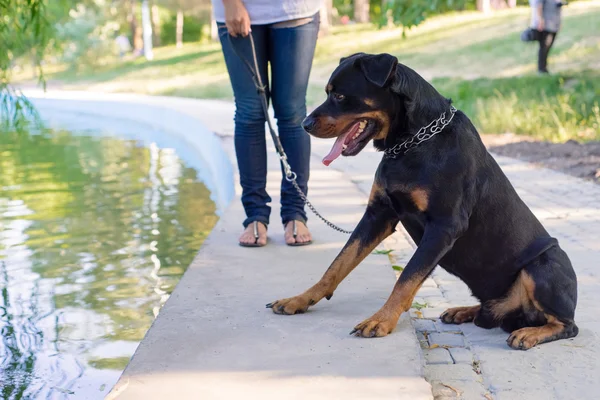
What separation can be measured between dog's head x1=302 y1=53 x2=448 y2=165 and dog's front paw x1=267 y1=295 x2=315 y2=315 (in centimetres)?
67

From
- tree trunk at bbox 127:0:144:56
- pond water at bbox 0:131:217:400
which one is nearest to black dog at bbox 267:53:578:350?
pond water at bbox 0:131:217:400

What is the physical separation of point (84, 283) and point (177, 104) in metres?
Answer: 11.6

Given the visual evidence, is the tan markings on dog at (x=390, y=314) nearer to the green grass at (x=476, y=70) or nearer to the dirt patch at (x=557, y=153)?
the dirt patch at (x=557, y=153)

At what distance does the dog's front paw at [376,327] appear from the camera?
10.3 ft

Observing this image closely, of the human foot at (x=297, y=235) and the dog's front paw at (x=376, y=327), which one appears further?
the human foot at (x=297, y=235)

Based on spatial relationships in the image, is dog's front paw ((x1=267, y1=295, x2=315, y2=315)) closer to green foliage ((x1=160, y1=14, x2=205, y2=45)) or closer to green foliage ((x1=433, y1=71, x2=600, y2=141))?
green foliage ((x1=433, y1=71, x2=600, y2=141))

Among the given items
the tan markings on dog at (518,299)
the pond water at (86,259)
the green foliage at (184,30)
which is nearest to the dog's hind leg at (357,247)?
the tan markings on dog at (518,299)

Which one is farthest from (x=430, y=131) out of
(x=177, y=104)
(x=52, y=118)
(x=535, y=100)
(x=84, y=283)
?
(x=52, y=118)

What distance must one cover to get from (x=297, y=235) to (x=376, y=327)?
1.57m

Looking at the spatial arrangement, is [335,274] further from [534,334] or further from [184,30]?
[184,30]

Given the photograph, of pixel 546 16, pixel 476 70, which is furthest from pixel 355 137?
pixel 476 70

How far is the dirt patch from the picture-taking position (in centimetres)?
809

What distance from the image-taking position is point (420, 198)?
314cm

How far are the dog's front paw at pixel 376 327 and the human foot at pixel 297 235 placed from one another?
1496 millimetres
